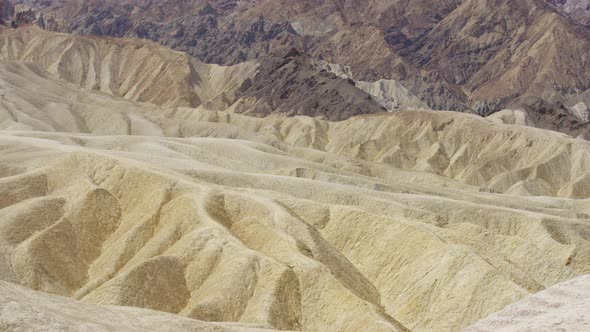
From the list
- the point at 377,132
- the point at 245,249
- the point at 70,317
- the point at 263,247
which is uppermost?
the point at 70,317

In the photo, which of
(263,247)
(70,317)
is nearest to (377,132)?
(263,247)

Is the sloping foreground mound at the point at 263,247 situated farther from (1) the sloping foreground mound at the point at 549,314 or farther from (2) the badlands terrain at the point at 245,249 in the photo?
(1) the sloping foreground mound at the point at 549,314

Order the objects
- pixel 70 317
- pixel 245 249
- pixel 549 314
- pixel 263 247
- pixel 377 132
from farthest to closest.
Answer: pixel 377 132, pixel 263 247, pixel 245 249, pixel 70 317, pixel 549 314

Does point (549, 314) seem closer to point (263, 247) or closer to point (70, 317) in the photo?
point (70, 317)

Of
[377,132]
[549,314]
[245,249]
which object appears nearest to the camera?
[549,314]

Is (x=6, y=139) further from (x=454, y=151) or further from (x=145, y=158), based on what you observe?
(x=454, y=151)

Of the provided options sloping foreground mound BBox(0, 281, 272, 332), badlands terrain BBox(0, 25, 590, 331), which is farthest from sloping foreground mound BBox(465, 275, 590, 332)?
sloping foreground mound BBox(0, 281, 272, 332)
